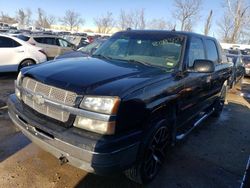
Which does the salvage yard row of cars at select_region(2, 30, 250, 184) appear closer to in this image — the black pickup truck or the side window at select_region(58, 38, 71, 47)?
the black pickup truck

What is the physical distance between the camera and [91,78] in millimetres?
2844

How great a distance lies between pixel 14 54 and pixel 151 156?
7.35m

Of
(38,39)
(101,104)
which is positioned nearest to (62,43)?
(38,39)

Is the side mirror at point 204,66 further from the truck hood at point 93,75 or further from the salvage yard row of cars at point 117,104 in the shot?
the truck hood at point 93,75

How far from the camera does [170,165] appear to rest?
3.89m

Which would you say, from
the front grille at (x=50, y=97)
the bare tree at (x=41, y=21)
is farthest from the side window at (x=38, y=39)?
the bare tree at (x=41, y=21)

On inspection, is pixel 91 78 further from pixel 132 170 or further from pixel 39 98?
pixel 132 170

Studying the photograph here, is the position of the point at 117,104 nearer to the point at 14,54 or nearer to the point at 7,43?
the point at 14,54

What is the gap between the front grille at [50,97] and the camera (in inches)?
105

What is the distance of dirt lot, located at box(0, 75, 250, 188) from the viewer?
3303 mm

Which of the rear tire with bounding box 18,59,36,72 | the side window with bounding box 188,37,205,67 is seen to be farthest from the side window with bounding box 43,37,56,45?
the side window with bounding box 188,37,205,67

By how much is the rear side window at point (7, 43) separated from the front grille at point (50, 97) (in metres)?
6.57

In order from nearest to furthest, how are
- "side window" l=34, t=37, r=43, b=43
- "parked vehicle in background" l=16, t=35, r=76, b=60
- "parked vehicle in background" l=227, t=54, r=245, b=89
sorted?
"parked vehicle in background" l=227, t=54, r=245, b=89, "parked vehicle in background" l=16, t=35, r=76, b=60, "side window" l=34, t=37, r=43, b=43

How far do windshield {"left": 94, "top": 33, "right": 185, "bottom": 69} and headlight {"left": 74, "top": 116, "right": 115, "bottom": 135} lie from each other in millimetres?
1532
